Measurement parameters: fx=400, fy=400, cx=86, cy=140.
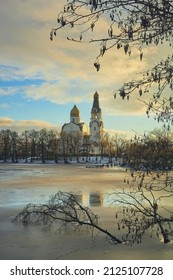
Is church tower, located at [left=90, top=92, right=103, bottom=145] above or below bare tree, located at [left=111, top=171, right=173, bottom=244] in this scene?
above

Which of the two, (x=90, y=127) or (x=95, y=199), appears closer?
(x=95, y=199)

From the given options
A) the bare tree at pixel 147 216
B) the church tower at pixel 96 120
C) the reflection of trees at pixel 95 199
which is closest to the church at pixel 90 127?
the church tower at pixel 96 120

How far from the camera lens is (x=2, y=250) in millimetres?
9406

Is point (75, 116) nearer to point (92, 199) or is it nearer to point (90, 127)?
point (90, 127)

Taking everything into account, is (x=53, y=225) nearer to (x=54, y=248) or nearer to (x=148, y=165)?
(x=54, y=248)

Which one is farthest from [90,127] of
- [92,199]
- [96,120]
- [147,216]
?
[147,216]

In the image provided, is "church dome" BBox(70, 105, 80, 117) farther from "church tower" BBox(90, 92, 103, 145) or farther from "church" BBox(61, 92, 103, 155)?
→ "church tower" BBox(90, 92, 103, 145)

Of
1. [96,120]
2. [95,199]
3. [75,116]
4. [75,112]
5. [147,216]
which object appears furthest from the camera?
[75,112]

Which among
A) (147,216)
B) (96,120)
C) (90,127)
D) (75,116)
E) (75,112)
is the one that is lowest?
(147,216)

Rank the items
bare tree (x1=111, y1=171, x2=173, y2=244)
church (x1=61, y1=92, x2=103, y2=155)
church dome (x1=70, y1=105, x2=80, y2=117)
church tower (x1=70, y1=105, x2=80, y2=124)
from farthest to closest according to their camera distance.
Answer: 1. church dome (x1=70, y1=105, x2=80, y2=117)
2. church tower (x1=70, y1=105, x2=80, y2=124)
3. church (x1=61, y1=92, x2=103, y2=155)
4. bare tree (x1=111, y1=171, x2=173, y2=244)

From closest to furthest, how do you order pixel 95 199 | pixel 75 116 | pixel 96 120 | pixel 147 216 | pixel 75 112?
pixel 147 216 → pixel 95 199 → pixel 96 120 → pixel 75 116 → pixel 75 112

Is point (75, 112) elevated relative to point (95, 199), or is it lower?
elevated

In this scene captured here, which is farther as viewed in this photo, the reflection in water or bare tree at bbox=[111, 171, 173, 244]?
the reflection in water

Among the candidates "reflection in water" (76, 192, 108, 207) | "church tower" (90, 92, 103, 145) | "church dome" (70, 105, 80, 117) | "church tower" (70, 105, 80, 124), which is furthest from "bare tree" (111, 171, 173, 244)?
"church dome" (70, 105, 80, 117)
